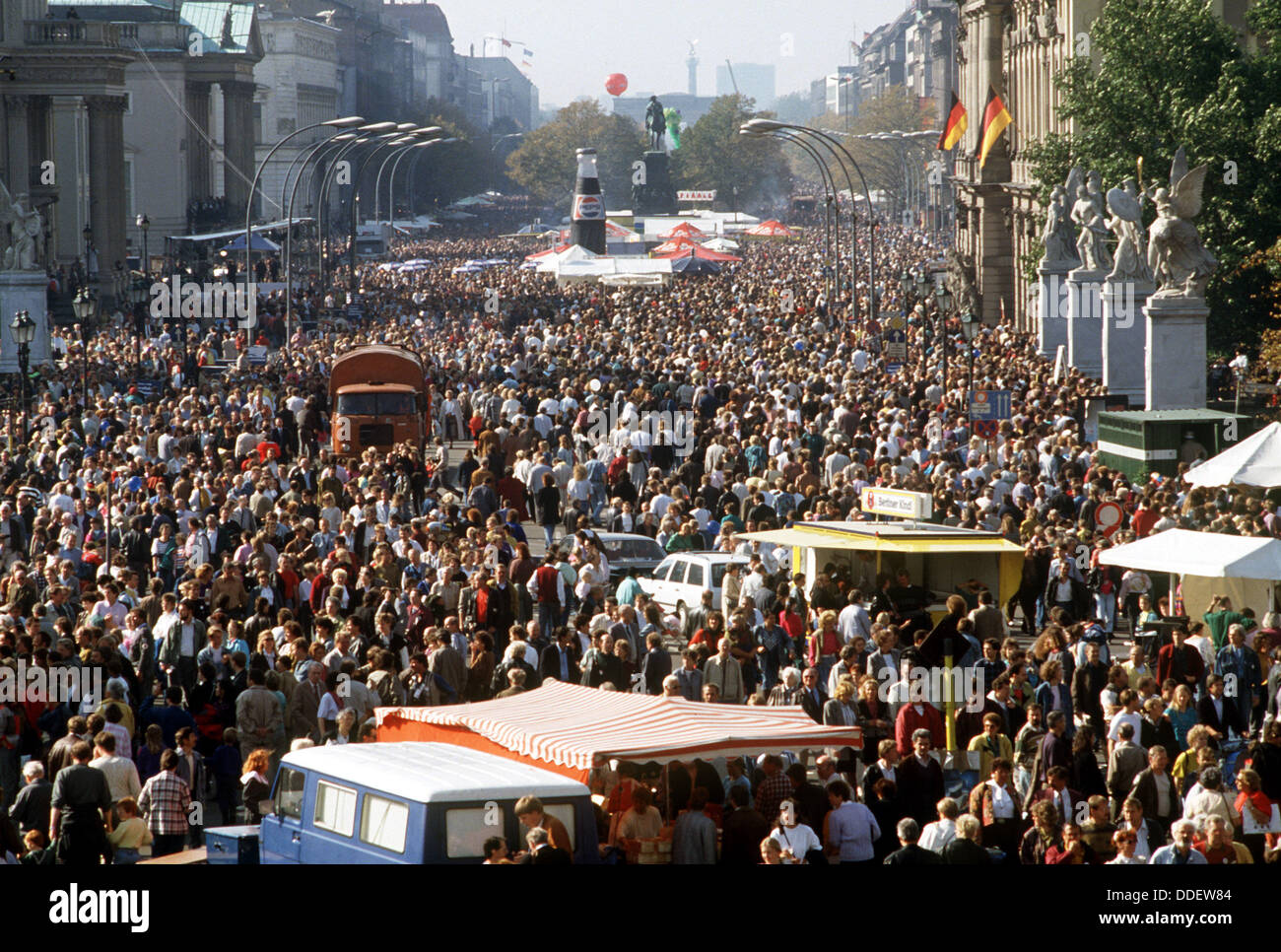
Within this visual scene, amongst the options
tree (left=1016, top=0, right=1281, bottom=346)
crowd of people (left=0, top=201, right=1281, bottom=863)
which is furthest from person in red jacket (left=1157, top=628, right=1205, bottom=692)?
tree (left=1016, top=0, right=1281, bottom=346)

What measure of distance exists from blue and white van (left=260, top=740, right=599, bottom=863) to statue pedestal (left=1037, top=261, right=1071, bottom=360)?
36.1 metres

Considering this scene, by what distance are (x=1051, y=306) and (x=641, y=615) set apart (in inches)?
1104

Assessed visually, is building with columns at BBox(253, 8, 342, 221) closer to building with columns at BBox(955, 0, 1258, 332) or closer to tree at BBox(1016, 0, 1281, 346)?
building with columns at BBox(955, 0, 1258, 332)

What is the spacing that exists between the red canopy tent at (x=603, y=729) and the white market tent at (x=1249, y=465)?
1109 centimetres

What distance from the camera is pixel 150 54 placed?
110 meters

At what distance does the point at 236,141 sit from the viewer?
393 feet

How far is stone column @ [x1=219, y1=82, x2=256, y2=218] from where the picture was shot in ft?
389

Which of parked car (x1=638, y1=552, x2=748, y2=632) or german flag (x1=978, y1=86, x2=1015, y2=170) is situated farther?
german flag (x1=978, y1=86, x2=1015, y2=170)

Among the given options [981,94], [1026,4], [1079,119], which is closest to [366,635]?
[1079,119]

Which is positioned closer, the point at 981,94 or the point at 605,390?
the point at 605,390

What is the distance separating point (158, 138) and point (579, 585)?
306 feet

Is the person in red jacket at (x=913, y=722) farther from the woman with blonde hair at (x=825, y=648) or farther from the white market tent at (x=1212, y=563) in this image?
the white market tent at (x=1212, y=563)

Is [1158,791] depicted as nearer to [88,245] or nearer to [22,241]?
[22,241]
